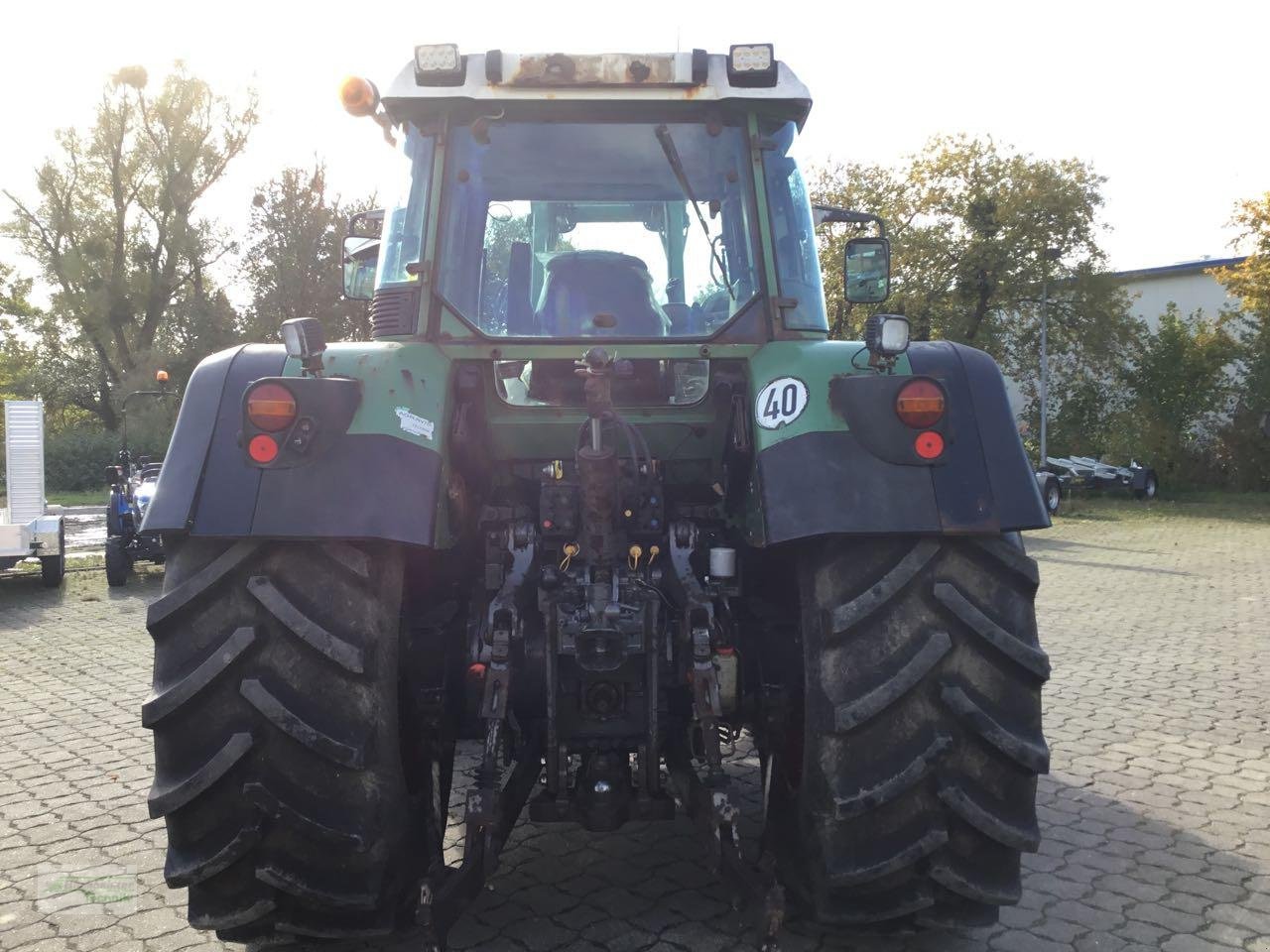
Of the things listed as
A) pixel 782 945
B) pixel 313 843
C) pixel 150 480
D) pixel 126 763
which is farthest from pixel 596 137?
pixel 150 480

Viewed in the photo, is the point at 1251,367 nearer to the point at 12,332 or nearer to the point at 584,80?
the point at 584,80

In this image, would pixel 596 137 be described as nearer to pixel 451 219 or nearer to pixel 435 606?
pixel 451 219

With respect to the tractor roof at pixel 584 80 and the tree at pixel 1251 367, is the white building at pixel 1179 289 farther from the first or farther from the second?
the tractor roof at pixel 584 80

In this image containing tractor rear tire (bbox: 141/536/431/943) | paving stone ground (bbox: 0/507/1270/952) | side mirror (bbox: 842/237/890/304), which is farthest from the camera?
side mirror (bbox: 842/237/890/304)

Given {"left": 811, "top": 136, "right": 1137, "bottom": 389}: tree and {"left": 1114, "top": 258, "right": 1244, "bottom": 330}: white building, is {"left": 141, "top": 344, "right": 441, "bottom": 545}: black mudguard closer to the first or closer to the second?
{"left": 811, "top": 136, "right": 1137, "bottom": 389}: tree

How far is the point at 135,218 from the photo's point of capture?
37.7 meters

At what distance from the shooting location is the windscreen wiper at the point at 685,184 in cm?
376

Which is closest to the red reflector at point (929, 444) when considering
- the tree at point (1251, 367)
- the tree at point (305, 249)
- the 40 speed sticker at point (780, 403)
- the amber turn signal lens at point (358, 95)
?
the 40 speed sticker at point (780, 403)

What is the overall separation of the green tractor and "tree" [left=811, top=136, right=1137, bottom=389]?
2661 centimetres

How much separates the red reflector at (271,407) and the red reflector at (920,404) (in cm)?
169

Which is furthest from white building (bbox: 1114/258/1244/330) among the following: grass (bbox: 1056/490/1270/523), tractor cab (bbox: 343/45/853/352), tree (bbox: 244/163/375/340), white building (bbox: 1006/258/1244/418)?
tractor cab (bbox: 343/45/853/352)

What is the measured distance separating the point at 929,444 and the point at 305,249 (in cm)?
2813

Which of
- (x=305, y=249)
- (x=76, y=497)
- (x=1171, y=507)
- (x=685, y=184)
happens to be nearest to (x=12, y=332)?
(x=76, y=497)

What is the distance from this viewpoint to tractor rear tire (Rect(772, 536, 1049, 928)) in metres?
2.82
